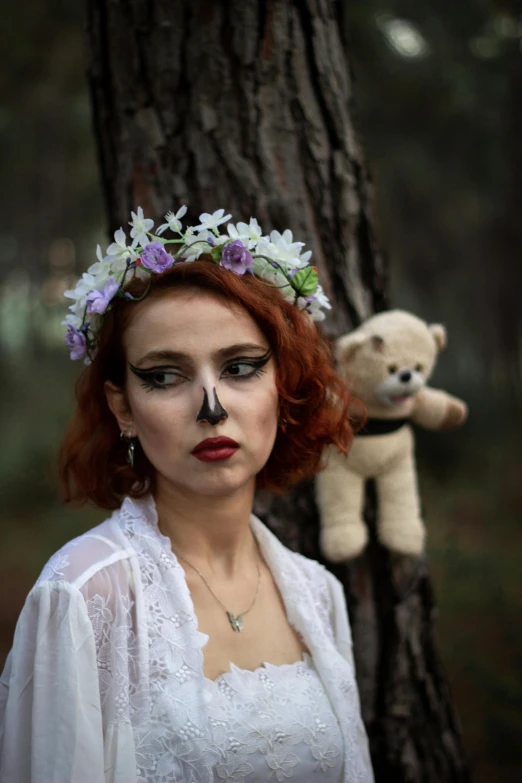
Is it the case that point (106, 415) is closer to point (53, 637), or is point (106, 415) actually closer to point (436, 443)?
point (53, 637)

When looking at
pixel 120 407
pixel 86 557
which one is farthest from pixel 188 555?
pixel 120 407

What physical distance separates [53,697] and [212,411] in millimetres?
692

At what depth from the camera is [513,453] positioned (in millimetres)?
7906

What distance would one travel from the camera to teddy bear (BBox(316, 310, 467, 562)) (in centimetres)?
211

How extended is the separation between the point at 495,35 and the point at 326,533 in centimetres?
559

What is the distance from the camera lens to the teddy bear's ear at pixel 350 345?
2105 millimetres

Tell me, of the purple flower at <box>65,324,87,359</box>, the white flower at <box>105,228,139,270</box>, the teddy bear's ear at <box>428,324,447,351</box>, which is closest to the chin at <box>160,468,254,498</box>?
the purple flower at <box>65,324,87,359</box>

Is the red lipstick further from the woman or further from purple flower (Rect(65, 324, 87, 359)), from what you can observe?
purple flower (Rect(65, 324, 87, 359))

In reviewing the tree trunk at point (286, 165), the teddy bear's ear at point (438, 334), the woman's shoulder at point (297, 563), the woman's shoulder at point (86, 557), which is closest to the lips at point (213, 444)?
the woman's shoulder at point (86, 557)

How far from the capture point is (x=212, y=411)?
161 centimetres

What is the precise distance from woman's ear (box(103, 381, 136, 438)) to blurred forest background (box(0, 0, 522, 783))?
10.4 ft

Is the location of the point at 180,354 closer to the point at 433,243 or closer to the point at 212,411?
the point at 212,411

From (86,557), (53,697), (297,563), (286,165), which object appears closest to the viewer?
(53,697)

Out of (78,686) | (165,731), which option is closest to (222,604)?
(165,731)
